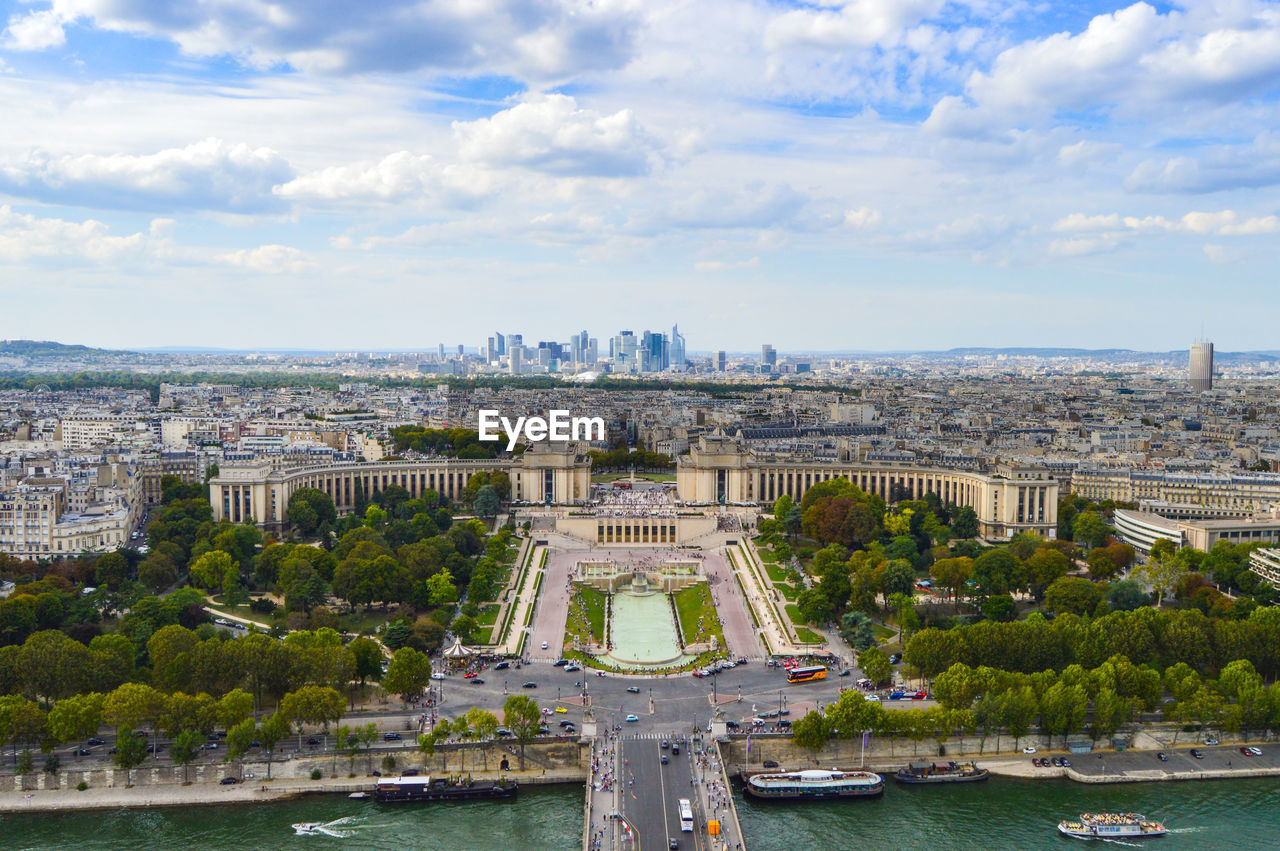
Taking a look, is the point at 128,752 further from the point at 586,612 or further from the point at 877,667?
the point at 877,667

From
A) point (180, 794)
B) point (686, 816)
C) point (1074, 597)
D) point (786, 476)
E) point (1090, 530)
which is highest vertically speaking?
point (786, 476)

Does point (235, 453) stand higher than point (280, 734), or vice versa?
point (235, 453)

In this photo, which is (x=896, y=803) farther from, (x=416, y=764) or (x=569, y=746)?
(x=416, y=764)

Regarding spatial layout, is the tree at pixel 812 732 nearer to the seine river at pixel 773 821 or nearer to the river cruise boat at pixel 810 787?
the river cruise boat at pixel 810 787

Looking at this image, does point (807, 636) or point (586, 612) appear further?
point (586, 612)

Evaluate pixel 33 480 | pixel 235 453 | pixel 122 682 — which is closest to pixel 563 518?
pixel 235 453

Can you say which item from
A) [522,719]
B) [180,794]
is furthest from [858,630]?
[180,794]
